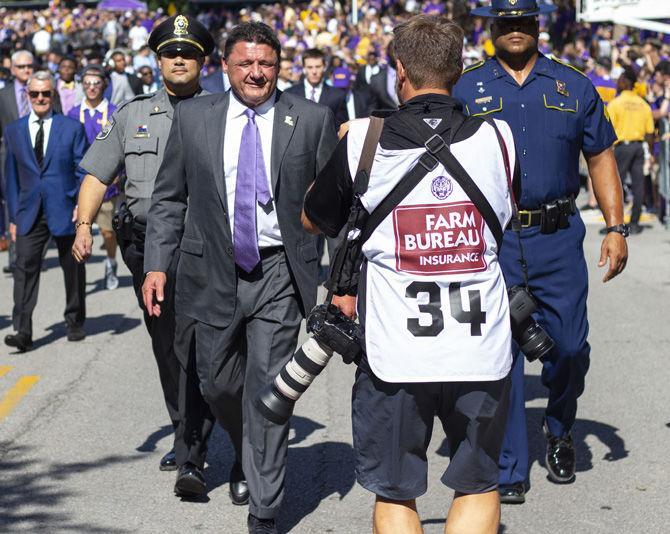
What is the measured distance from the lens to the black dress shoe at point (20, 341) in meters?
9.92

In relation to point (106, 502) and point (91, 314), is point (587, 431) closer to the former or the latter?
point (106, 502)

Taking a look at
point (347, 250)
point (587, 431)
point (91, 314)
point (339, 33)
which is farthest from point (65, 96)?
point (339, 33)

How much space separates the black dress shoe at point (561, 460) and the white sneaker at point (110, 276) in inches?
286

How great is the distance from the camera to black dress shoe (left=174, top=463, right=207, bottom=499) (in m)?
5.98

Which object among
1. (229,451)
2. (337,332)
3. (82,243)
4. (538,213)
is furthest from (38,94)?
(337,332)

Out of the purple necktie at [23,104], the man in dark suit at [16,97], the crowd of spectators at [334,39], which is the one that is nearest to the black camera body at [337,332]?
the man in dark suit at [16,97]

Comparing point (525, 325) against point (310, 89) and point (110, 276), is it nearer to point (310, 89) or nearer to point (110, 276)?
point (110, 276)

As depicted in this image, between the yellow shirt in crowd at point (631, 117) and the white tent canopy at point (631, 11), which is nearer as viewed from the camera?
the white tent canopy at point (631, 11)

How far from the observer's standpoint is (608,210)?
604 centimetres

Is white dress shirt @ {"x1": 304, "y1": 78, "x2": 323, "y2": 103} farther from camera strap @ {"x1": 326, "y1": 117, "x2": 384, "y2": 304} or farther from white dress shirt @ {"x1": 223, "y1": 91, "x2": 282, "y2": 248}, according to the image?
camera strap @ {"x1": 326, "y1": 117, "x2": 384, "y2": 304}

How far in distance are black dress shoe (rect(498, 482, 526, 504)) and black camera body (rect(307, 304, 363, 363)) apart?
1.99m

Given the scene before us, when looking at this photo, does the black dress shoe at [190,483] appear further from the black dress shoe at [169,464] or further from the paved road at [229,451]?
the black dress shoe at [169,464]

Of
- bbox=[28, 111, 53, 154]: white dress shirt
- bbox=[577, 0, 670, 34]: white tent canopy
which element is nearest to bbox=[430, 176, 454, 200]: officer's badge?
bbox=[28, 111, 53, 154]: white dress shirt

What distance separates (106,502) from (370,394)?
2342mm
